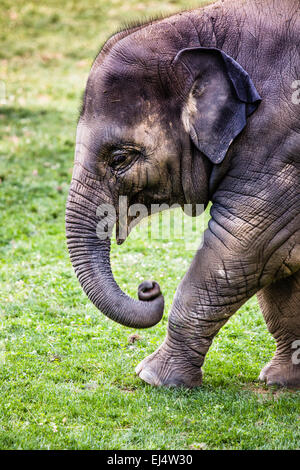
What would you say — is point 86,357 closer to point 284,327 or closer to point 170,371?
point 170,371

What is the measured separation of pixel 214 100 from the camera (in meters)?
6.09

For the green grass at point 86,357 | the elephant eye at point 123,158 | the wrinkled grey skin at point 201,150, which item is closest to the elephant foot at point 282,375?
the green grass at point 86,357

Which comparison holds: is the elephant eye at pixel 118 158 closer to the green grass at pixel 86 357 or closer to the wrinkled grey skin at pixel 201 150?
the wrinkled grey skin at pixel 201 150

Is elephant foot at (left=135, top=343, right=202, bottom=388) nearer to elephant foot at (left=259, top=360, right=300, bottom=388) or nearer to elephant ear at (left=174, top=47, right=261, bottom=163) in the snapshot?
elephant foot at (left=259, top=360, right=300, bottom=388)

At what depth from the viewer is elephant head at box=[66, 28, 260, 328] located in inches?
239

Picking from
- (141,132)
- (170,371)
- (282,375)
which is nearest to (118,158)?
(141,132)

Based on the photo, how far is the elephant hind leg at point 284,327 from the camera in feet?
22.8

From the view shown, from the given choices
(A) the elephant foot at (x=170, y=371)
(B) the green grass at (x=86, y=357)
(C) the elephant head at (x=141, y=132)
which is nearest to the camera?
(B) the green grass at (x=86, y=357)

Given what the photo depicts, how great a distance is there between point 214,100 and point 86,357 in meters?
2.90

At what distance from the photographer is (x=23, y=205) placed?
40.7 ft

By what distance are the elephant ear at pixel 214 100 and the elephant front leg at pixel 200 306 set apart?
818 millimetres

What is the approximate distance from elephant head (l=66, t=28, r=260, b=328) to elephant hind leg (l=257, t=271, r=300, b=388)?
128 cm

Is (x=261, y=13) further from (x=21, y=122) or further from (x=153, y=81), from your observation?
(x=21, y=122)

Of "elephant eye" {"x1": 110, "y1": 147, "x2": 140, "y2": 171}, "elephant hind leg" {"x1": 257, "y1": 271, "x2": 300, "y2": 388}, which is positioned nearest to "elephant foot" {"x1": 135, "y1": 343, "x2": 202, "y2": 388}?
"elephant hind leg" {"x1": 257, "y1": 271, "x2": 300, "y2": 388}
